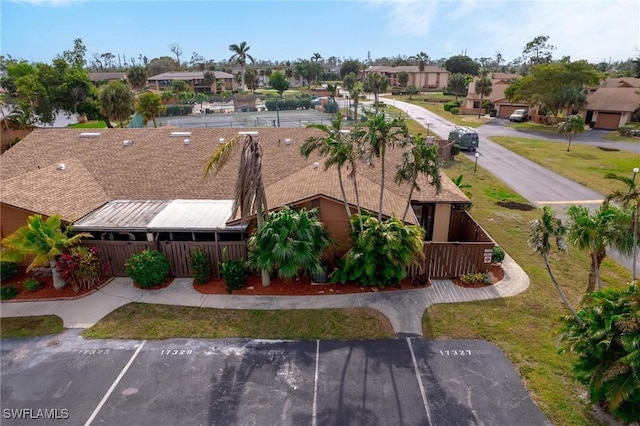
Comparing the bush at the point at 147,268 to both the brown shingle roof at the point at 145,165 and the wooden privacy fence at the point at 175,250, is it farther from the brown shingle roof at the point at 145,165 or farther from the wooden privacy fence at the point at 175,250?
the brown shingle roof at the point at 145,165

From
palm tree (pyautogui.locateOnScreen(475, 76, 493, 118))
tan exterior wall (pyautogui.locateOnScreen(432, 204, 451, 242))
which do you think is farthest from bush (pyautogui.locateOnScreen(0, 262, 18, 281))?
palm tree (pyautogui.locateOnScreen(475, 76, 493, 118))

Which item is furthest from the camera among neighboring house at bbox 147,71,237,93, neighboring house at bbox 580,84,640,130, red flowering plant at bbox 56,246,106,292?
neighboring house at bbox 147,71,237,93

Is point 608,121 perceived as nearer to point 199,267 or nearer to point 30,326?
point 199,267

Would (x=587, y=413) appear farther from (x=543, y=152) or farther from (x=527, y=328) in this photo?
(x=543, y=152)

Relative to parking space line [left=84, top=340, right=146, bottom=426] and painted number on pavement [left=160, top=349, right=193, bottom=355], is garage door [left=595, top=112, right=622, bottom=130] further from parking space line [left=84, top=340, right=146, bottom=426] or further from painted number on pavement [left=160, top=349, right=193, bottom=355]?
parking space line [left=84, top=340, right=146, bottom=426]

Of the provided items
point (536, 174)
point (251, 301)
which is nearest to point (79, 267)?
point (251, 301)
